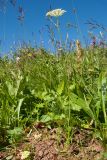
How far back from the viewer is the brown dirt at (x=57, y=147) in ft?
8.67

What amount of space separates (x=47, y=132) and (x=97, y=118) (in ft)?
1.31

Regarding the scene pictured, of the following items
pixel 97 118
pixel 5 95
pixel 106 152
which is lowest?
pixel 106 152

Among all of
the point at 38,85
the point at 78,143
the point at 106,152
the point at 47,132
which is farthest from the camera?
the point at 38,85

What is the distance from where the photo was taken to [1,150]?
9.32 ft

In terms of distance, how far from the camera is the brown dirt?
264cm

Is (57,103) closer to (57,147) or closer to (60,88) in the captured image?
(60,88)

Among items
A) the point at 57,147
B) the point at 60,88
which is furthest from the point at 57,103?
the point at 57,147

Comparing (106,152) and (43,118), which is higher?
(43,118)

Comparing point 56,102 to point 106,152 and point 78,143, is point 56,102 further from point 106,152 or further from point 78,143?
point 106,152

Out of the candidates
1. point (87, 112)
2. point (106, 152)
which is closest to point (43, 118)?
point (87, 112)

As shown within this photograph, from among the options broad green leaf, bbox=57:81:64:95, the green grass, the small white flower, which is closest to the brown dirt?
the green grass

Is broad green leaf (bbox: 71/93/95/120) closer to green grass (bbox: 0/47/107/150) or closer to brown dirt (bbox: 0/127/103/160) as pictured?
green grass (bbox: 0/47/107/150)

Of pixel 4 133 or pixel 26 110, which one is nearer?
pixel 4 133

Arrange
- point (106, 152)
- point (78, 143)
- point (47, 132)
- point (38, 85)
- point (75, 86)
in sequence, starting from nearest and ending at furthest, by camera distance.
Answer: point (106, 152), point (78, 143), point (47, 132), point (75, 86), point (38, 85)
